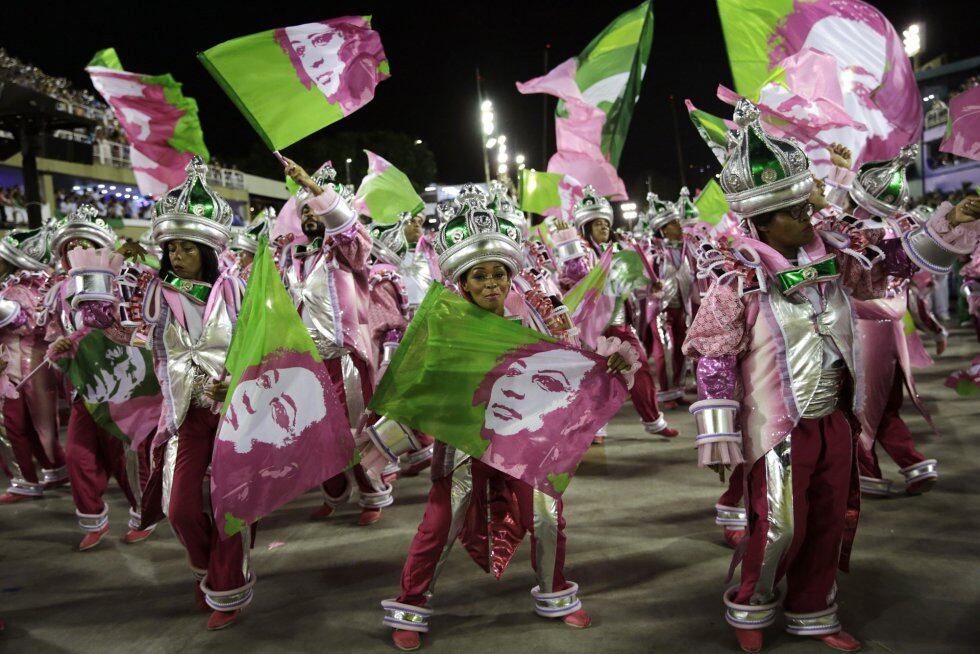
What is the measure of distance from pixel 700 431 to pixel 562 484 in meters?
0.68

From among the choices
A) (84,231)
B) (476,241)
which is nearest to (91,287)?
(84,231)

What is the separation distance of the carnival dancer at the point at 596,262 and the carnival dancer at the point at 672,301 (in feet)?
3.84

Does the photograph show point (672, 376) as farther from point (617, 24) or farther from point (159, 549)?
point (159, 549)

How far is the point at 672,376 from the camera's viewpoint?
9.21 meters

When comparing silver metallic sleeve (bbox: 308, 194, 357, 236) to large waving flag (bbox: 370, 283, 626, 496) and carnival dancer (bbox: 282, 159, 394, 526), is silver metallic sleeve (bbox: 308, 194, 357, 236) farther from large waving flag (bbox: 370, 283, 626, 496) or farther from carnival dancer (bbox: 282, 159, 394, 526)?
large waving flag (bbox: 370, 283, 626, 496)

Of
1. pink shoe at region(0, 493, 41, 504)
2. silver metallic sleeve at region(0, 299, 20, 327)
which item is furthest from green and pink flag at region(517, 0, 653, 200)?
pink shoe at region(0, 493, 41, 504)

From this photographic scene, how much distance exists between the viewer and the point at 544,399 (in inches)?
146

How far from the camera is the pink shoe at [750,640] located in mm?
3318

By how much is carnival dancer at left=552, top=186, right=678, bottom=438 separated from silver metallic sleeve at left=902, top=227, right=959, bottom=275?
3496 mm

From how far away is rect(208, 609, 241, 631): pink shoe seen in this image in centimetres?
400

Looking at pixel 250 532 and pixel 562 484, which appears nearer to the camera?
pixel 562 484

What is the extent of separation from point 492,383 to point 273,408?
3.37ft

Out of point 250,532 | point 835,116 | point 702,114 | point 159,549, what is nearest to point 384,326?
point 159,549

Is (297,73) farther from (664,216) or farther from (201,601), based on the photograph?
(664,216)
